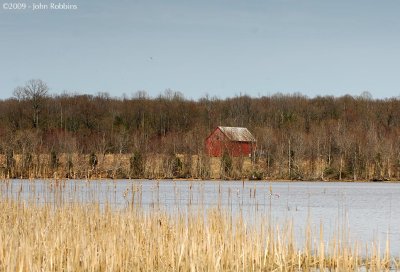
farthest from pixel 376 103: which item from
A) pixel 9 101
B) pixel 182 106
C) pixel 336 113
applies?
pixel 9 101

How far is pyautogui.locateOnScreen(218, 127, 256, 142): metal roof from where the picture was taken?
46.1 metres

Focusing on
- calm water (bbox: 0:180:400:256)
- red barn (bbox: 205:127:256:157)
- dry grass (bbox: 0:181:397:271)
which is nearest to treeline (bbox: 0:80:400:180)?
red barn (bbox: 205:127:256:157)

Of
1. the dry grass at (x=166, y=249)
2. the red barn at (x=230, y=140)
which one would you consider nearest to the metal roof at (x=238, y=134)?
the red barn at (x=230, y=140)

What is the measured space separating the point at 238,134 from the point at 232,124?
15.4 meters

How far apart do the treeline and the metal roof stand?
3.44 ft

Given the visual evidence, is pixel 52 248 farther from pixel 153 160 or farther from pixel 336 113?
pixel 336 113

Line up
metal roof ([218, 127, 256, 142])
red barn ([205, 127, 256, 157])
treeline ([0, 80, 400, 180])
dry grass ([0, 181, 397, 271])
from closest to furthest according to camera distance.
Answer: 1. dry grass ([0, 181, 397, 271])
2. treeline ([0, 80, 400, 180])
3. red barn ([205, 127, 256, 157])
4. metal roof ([218, 127, 256, 142])

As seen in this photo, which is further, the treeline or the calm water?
the treeline

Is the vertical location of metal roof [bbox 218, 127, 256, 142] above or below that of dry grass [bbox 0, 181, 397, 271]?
above

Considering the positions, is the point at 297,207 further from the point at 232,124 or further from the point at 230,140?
the point at 232,124

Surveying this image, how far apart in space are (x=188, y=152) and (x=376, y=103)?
44333 mm

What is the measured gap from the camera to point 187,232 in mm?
8227

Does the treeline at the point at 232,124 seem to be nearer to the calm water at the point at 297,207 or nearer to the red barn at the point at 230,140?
the red barn at the point at 230,140

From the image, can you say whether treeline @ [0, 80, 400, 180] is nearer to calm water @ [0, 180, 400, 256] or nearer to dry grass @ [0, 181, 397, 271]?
calm water @ [0, 180, 400, 256]
